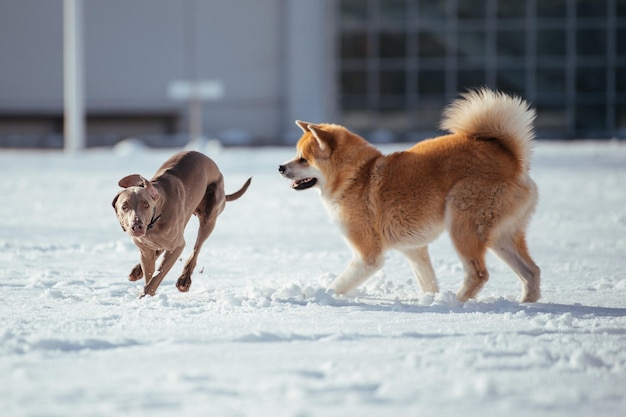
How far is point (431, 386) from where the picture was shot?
3533 millimetres

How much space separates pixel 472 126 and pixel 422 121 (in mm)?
28044

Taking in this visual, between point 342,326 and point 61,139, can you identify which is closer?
point 342,326

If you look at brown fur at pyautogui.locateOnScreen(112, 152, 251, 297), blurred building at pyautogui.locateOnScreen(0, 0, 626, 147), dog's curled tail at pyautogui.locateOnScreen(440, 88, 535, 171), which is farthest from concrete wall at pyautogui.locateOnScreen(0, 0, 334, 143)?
dog's curled tail at pyautogui.locateOnScreen(440, 88, 535, 171)

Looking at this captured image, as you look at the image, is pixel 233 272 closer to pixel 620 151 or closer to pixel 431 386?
pixel 431 386

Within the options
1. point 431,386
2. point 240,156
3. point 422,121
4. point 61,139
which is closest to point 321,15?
point 422,121

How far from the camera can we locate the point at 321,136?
6199mm

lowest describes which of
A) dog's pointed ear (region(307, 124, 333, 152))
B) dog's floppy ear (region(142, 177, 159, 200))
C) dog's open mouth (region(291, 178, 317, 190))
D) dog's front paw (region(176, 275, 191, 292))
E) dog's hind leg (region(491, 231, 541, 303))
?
dog's front paw (region(176, 275, 191, 292))

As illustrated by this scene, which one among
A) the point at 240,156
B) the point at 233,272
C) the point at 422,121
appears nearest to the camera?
the point at 233,272

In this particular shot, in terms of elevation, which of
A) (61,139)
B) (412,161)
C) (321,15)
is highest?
(321,15)

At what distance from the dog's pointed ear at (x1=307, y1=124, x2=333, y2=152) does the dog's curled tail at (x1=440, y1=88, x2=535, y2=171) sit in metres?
0.87

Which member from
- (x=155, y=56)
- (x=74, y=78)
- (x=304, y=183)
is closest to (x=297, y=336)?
(x=304, y=183)

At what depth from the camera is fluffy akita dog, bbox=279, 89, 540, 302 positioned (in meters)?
5.65

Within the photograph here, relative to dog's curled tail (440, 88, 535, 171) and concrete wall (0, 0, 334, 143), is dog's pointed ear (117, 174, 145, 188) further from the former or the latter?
concrete wall (0, 0, 334, 143)

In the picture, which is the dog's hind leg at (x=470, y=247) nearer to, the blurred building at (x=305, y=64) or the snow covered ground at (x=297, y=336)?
the snow covered ground at (x=297, y=336)
